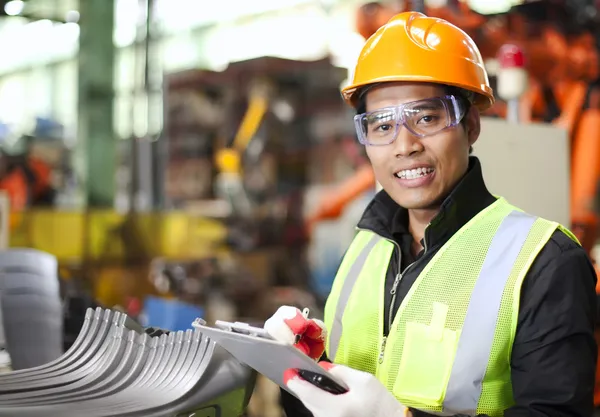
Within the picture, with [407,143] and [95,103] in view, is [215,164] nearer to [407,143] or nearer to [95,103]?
[95,103]

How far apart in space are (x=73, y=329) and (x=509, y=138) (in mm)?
1803

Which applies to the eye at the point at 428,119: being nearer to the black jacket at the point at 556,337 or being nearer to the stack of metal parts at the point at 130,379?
the black jacket at the point at 556,337

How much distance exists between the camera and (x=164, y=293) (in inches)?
242

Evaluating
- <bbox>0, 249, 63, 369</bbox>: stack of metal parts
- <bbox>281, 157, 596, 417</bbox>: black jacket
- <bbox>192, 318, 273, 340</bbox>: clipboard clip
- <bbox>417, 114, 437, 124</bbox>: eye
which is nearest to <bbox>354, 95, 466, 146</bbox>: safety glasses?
<bbox>417, 114, 437, 124</bbox>: eye

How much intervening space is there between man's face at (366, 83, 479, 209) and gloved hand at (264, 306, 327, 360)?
42cm

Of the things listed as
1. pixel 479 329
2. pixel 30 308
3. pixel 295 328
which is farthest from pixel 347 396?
pixel 30 308

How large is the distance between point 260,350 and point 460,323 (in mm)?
543

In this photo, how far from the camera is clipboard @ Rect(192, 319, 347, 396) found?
1.40 m

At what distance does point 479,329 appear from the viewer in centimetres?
170

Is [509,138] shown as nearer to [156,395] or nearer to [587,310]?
[587,310]

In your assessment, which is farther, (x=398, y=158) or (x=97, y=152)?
(x=97, y=152)

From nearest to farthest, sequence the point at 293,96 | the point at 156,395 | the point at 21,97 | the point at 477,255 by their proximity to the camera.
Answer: the point at 156,395 < the point at 477,255 < the point at 293,96 < the point at 21,97

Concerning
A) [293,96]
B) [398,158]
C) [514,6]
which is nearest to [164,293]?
[293,96]

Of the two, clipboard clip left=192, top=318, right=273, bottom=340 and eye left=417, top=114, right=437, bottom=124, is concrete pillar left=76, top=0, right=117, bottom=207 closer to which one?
eye left=417, top=114, right=437, bottom=124
